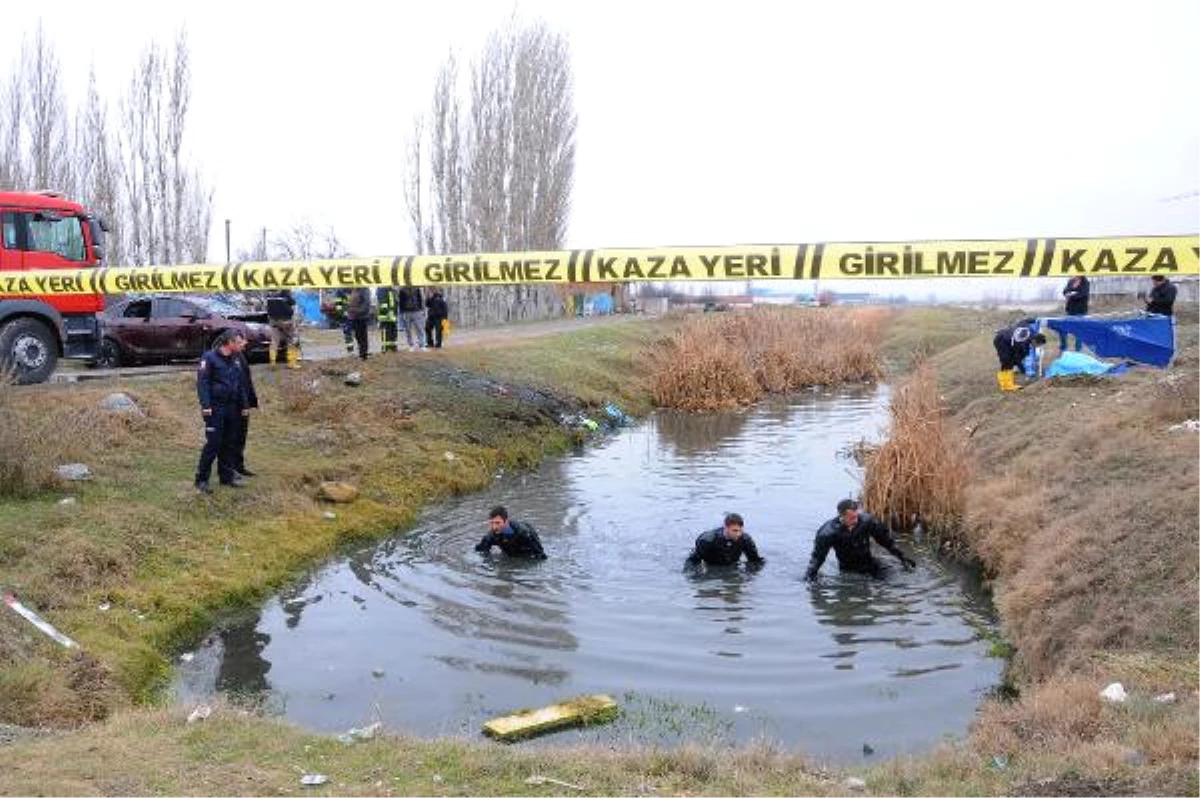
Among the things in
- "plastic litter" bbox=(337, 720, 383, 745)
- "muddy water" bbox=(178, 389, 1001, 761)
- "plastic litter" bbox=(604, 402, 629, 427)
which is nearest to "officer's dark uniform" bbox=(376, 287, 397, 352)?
"plastic litter" bbox=(604, 402, 629, 427)

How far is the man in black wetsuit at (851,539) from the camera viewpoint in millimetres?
11906

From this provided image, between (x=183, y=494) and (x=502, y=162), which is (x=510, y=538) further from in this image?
(x=502, y=162)

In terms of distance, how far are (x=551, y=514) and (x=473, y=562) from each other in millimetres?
3029

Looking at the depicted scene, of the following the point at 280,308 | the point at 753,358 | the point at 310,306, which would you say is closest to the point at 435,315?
the point at 280,308

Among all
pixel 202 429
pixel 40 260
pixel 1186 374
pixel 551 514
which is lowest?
pixel 551 514

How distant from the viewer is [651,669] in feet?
30.9

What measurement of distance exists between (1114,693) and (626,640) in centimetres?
456

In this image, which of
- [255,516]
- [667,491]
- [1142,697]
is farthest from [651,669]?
[667,491]

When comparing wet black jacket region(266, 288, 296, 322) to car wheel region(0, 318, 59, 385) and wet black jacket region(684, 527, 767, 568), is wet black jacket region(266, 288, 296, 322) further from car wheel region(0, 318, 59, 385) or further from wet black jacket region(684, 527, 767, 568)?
wet black jacket region(684, 527, 767, 568)

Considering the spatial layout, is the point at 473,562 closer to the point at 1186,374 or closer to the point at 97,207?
the point at 1186,374

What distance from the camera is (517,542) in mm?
12750

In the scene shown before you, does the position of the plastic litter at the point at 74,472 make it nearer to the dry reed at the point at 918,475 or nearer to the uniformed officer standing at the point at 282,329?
the uniformed officer standing at the point at 282,329

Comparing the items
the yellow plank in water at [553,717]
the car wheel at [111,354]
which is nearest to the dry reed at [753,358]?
the car wheel at [111,354]

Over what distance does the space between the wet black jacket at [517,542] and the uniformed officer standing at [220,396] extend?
3.30 m
